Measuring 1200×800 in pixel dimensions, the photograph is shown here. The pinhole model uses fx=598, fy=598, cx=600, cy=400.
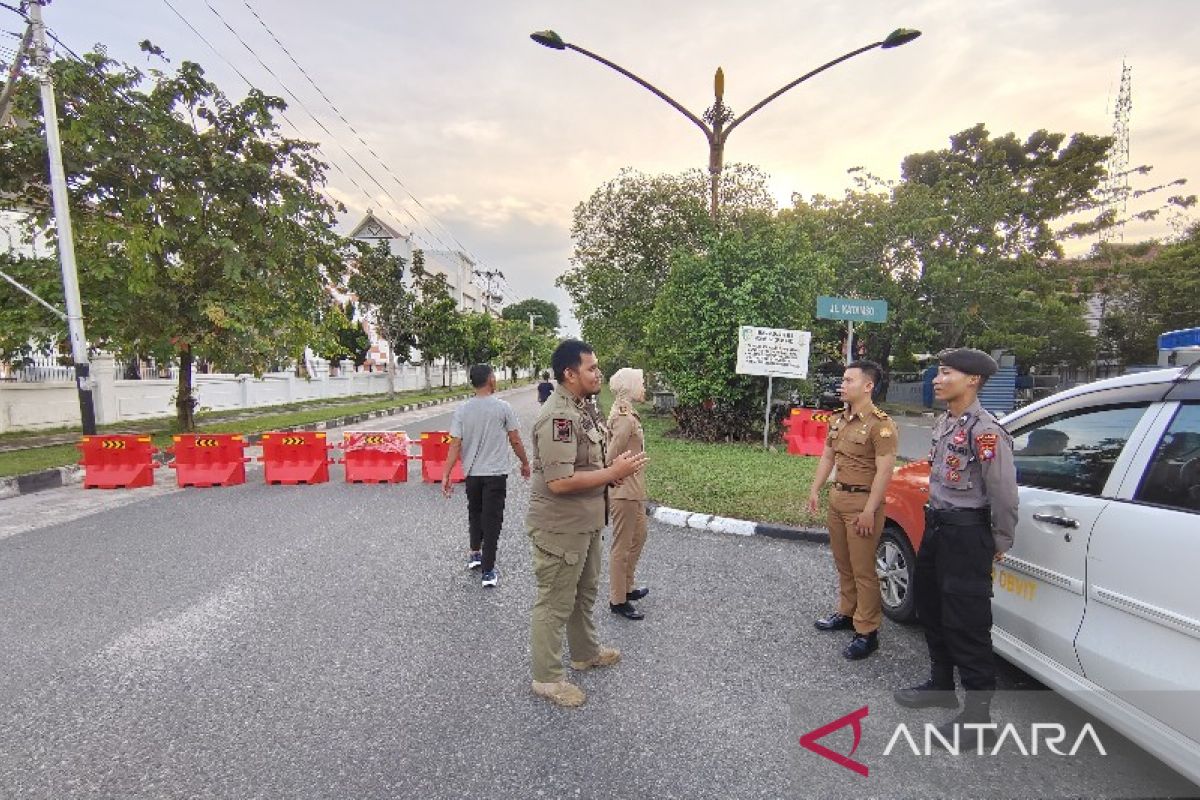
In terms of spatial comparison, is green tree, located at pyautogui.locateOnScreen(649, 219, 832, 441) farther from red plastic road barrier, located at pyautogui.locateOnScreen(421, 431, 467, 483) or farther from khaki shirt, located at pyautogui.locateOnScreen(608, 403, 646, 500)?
khaki shirt, located at pyautogui.locateOnScreen(608, 403, 646, 500)

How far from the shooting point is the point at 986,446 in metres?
2.63

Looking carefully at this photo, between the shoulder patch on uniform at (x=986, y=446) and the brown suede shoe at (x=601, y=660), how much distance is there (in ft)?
7.06

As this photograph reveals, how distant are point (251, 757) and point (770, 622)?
3008mm

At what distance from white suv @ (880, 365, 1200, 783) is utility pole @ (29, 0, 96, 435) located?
13270 mm

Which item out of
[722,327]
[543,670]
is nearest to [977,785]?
[543,670]

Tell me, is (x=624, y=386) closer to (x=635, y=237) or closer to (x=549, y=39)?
(x=549, y=39)

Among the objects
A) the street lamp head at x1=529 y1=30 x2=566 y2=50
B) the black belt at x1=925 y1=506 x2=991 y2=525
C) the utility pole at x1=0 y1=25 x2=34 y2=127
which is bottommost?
the black belt at x1=925 y1=506 x2=991 y2=525

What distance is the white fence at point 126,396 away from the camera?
14.0m

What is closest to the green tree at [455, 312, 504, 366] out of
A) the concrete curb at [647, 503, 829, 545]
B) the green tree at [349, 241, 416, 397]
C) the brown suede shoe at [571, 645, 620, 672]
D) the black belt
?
the green tree at [349, 241, 416, 397]

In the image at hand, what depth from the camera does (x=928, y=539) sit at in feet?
9.49

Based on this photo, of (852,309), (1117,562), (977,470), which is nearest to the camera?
(1117,562)

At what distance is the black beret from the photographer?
274 centimetres

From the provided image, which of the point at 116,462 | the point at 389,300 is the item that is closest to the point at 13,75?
the point at 116,462

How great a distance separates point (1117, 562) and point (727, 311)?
364 inches
